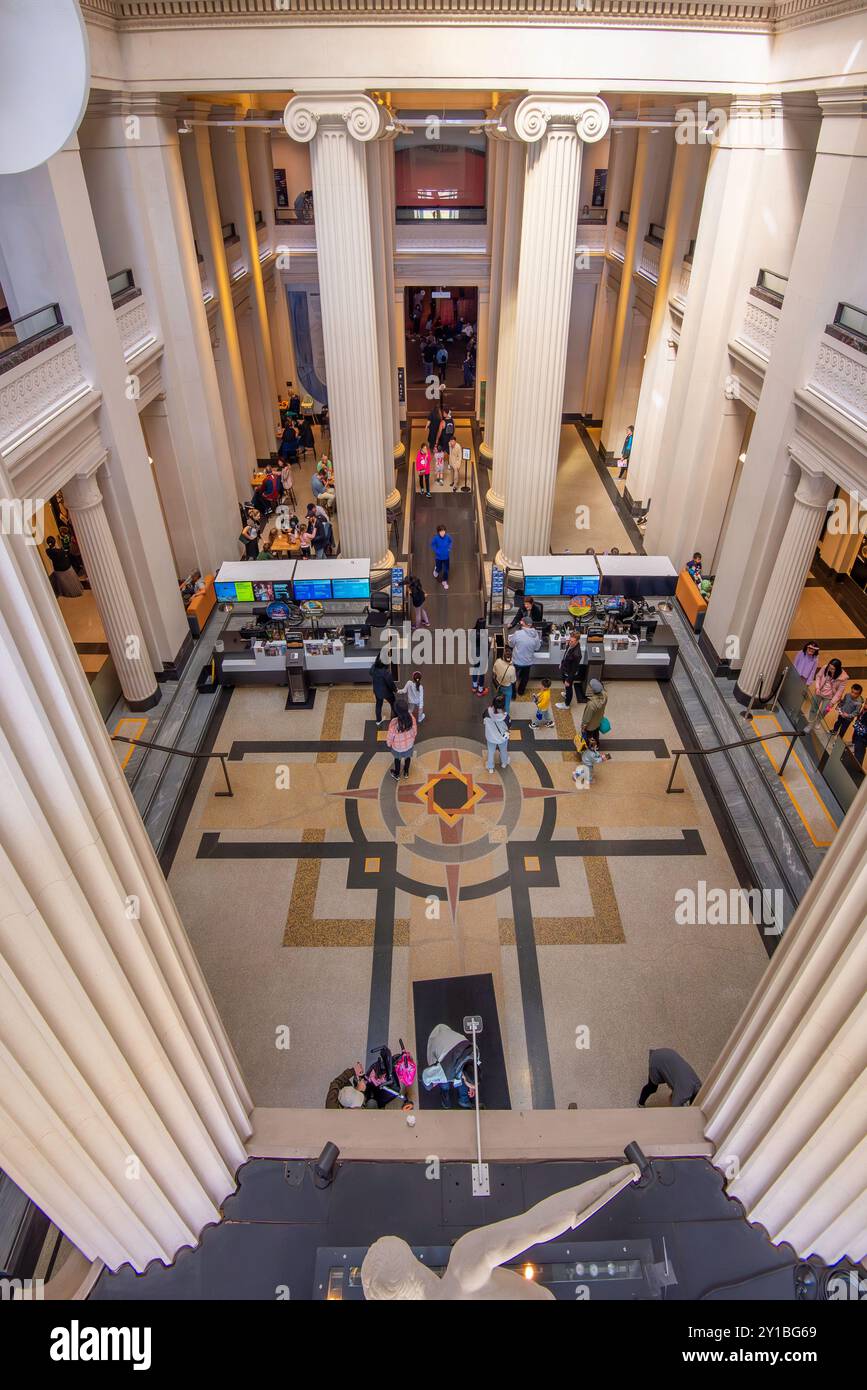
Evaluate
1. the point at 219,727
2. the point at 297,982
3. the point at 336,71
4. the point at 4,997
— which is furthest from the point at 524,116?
the point at 4,997

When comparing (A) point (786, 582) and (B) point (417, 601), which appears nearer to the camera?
(A) point (786, 582)

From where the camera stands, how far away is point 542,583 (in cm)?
1220

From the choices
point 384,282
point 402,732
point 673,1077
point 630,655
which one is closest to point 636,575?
point 630,655

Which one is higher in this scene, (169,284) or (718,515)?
(169,284)

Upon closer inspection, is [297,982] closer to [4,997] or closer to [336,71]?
[4,997]

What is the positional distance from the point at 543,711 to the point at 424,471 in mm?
8979

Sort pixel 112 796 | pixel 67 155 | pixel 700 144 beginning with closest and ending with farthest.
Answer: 1. pixel 112 796
2. pixel 67 155
3. pixel 700 144

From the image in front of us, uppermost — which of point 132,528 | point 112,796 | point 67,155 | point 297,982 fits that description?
point 67,155

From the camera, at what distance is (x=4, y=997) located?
8.73 feet

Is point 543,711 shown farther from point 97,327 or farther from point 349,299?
point 97,327

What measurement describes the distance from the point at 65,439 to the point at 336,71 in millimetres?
5596

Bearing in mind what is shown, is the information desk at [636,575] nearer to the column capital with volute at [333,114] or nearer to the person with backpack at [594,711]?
the person with backpack at [594,711]

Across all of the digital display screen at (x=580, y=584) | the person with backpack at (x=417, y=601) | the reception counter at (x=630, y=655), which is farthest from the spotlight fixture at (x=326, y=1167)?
the digital display screen at (x=580, y=584)
